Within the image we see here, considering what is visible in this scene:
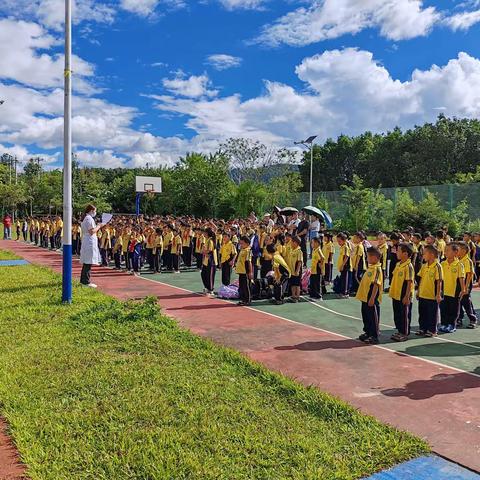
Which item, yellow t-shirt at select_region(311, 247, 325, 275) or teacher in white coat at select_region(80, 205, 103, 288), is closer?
yellow t-shirt at select_region(311, 247, 325, 275)

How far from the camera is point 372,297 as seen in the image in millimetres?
7336

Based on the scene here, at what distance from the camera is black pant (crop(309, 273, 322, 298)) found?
36.4 feet

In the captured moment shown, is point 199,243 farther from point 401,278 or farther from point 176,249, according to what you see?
point 401,278

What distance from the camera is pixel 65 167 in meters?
9.40

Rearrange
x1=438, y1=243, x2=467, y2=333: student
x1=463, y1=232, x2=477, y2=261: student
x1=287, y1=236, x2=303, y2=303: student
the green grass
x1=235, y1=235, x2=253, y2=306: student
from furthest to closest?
x1=463, y1=232, x2=477, y2=261: student → x1=287, y1=236, x2=303, y2=303: student → x1=235, y1=235, x2=253, y2=306: student → x1=438, y1=243, x2=467, y2=333: student → the green grass

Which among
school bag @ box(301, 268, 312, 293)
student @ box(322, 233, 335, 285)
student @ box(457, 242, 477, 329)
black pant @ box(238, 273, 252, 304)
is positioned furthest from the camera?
student @ box(322, 233, 335, 285)

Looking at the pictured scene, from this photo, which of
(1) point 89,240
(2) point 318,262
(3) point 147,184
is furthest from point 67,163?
(3) point 147,184

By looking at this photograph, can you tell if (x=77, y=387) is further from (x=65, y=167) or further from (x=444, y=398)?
(x=65, y=167)

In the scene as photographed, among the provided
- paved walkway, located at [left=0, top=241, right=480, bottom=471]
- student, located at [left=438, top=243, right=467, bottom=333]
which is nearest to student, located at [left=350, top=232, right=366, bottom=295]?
student, located at [left=438, top=243, right=467, bottom=333]

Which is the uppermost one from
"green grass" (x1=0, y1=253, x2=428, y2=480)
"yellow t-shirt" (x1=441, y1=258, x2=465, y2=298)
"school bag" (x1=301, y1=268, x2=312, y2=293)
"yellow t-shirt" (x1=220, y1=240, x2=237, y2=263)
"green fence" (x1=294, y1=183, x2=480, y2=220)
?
"green fence" (x1=294, y1=183, x2=480, y2=220)

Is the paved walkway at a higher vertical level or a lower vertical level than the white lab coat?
lower

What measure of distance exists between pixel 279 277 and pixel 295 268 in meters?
0.39

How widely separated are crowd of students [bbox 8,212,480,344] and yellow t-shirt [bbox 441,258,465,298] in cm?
2

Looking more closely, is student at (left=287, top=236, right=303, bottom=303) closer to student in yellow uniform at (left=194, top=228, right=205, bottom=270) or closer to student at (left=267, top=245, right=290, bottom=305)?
student at (left=267, top=245, right=290, bottom=305)
